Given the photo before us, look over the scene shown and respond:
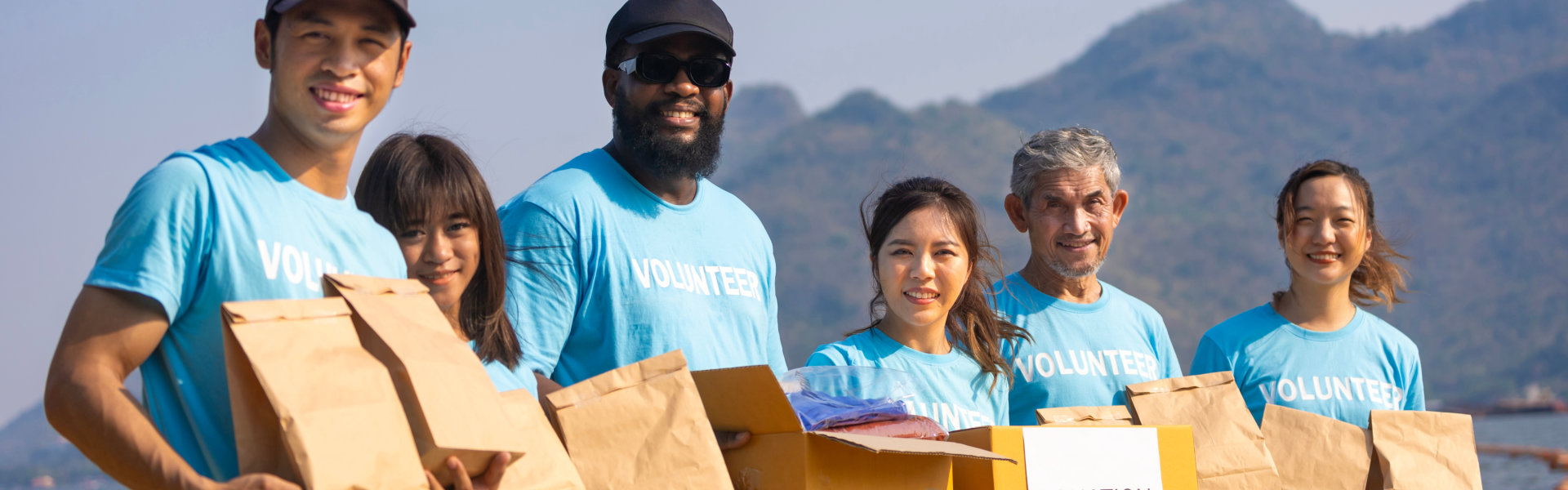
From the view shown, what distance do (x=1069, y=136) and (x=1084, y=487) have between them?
6.54ft

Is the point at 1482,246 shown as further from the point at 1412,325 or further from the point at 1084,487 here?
the point at 1084,487

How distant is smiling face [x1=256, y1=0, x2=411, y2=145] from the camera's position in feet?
7.85

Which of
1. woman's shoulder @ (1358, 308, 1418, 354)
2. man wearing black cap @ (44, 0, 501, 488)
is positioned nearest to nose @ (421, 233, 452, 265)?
man wearing black cap @ (44, 0, 501, 488)

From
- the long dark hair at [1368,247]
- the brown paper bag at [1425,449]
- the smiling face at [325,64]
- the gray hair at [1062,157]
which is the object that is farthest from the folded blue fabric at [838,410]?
the long dark hair at [1368,247]

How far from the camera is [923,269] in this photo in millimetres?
3855

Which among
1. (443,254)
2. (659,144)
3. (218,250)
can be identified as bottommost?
(218,250)

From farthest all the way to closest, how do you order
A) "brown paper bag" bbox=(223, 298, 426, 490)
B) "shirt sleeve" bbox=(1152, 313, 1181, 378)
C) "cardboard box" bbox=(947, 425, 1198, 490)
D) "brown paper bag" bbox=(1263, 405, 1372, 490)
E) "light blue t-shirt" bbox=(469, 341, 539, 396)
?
"shirt sleeve" bbox=(1152, 313, 1181, 378) < "brown paper bag" bbox=(1263, 405, 1372, 490) < "light blue t-shirt" bbox=(469, 341, 539, 396) < "cardboard box" bbox=(947, 425, 1198, 490) < "brown paper bag" bbox=(223, 298, 426, 490)

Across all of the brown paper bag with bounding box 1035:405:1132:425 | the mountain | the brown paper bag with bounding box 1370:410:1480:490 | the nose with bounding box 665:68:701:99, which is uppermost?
the mountain

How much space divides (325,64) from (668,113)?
1.49 m

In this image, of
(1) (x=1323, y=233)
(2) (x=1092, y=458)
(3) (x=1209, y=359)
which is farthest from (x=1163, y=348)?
(2) (x=1092, y=458)

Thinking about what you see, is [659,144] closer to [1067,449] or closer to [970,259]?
[970,259]

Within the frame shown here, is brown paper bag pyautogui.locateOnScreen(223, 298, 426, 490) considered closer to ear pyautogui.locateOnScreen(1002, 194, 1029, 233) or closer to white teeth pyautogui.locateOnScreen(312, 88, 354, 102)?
white teeth pyautogui.locateOnScreen(312, 88, 354, 102)

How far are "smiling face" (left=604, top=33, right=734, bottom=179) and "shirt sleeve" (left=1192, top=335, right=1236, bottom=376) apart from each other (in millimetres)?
2014

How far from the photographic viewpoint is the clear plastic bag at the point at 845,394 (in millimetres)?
2746
